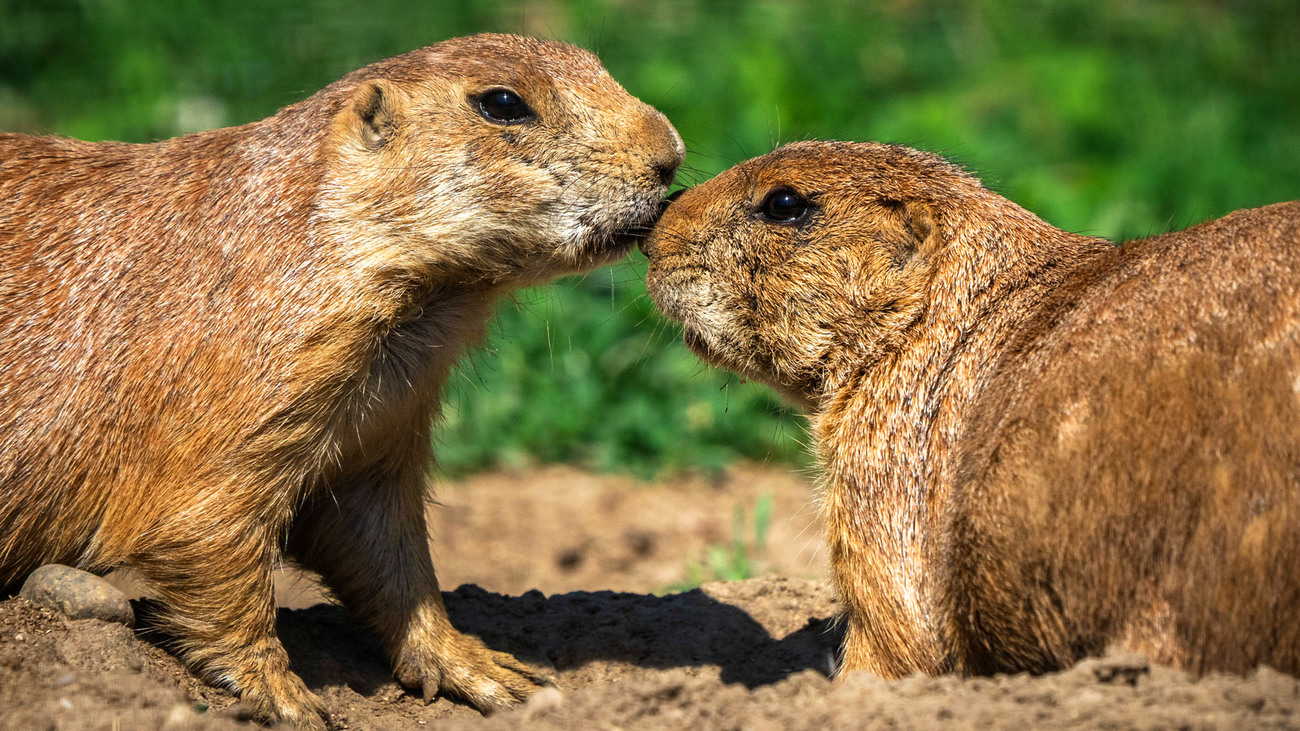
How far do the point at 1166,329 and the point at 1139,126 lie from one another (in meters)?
7.41

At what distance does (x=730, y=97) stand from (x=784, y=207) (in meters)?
5.45

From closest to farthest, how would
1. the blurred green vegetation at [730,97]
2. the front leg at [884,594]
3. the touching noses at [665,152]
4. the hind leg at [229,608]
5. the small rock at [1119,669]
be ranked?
the small rock at [1119,669], the front leg at [884,594], the hind leg at [229,608], the touching noses at [665,152], the blurred green vegetation at [730,97]

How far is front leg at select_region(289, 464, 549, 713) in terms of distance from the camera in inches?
179

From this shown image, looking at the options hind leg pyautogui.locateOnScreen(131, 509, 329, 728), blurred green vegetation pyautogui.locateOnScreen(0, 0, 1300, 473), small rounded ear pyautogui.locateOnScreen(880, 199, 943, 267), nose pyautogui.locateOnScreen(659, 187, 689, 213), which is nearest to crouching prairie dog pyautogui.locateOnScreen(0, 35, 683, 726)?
hind leg pyautogui.locateOnScreen(131, 509, 329, 728)

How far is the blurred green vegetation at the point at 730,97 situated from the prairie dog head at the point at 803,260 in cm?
270

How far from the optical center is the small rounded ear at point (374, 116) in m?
4.42

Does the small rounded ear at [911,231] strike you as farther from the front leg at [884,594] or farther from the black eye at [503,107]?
the black eye at [503,107]

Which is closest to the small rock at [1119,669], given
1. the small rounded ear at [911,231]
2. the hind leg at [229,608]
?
the small rounded ear at [911,231]

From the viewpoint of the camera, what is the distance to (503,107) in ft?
14.6

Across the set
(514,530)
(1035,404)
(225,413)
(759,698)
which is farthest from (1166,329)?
(514,530)

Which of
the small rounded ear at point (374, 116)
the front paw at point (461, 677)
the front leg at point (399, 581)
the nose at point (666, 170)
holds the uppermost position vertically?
the small rounded ear at point (374, 116)

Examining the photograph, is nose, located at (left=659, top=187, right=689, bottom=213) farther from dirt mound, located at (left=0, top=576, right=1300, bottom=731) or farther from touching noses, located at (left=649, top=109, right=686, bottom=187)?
dirt mound, located at (left=0, top=576, right=1300, bottom=731)

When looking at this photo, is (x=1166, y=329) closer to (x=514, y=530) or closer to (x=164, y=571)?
(x=164, y=571)

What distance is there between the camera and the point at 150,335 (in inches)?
164
